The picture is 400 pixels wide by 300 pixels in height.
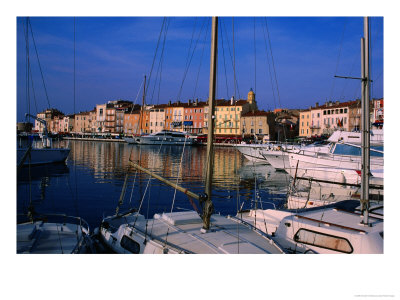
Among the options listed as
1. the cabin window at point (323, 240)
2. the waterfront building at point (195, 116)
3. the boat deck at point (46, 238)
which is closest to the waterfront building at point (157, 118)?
the waterfront building at point (195, 116)

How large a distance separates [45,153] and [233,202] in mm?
16562

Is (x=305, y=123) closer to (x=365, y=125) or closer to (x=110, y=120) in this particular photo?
(x=110, y=120)

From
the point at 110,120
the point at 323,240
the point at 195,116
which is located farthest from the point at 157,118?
the point at 323,240

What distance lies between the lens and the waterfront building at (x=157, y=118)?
7094cm

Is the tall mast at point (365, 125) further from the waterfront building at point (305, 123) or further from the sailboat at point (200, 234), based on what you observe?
the waterfront building at point (305, 123)

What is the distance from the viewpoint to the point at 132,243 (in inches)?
227

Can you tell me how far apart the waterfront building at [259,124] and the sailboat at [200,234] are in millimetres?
52574

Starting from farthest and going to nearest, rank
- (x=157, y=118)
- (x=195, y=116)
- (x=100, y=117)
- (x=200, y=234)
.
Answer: (x=100, y=117) → (x=157, y=118) → (x=195, y=116) → (x=200, y=234)

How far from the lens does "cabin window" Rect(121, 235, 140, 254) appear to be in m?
5.63

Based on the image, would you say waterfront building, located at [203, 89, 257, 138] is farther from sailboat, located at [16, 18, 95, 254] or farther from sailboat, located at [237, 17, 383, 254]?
sailboat, located at [16, 18, 95, 254]

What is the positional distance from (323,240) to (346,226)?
1.44ft

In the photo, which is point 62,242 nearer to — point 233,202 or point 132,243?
point 132,243

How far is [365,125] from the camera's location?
568 centimetres
